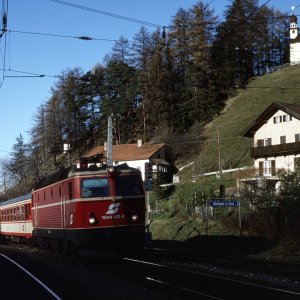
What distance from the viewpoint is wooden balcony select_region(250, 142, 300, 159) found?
56653mm

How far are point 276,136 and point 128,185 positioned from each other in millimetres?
44212

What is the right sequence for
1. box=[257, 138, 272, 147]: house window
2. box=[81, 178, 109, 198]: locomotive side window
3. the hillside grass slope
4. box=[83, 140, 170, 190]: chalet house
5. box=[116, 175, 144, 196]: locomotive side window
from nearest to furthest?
box=[81, 178, 109, 198]: locomotive side window < box=[116, 175, 144, 196]: locomotive side window < box=[257, 138, 272, 147]: house window < the hillside grass slope < box=[83, 140, 170, 190]: chalet house

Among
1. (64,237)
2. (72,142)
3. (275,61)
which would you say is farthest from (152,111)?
(64,237)

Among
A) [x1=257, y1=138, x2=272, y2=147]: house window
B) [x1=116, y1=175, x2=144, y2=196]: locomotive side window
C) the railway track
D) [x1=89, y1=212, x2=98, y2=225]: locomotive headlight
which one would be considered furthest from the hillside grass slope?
the railway track

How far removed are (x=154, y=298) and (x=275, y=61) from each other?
12128cm

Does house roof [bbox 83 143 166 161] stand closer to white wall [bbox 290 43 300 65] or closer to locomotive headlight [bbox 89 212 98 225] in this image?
white wall [bbox 290 43 300 65]

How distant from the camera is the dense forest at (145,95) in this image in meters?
87.1

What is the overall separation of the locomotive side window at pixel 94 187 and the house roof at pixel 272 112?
41777 millimetres

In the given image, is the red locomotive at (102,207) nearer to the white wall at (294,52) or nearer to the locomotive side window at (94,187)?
the locomotive side window at (94,187)

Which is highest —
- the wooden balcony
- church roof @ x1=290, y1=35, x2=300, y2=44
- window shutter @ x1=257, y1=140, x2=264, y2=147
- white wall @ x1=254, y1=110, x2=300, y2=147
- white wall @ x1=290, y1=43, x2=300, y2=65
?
church roof @ x1=290, y1=35, x2=300, y2=44

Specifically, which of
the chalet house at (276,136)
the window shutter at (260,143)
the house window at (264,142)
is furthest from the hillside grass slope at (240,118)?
the chalet house at (276,136)

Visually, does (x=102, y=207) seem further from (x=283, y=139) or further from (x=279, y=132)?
(x=279, y=132)

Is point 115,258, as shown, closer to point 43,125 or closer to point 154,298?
point 154,298

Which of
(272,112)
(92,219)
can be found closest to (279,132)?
(272,112)
